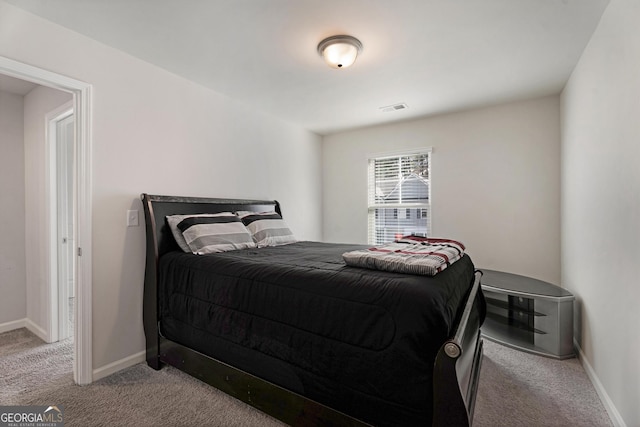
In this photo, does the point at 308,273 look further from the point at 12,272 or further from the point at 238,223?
the point at 12,272

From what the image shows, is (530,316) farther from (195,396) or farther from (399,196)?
(195,396)

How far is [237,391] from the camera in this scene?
1.81 meters

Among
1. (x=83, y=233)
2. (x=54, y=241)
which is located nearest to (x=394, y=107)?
(x=83, y=233)

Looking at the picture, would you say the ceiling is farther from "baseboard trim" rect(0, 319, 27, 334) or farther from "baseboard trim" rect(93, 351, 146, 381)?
"baseboard trim" rect(0, 319, 27, 334)

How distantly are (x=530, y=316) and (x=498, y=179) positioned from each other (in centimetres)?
166

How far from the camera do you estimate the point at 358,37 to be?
2.19m

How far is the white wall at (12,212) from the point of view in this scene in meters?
3.04

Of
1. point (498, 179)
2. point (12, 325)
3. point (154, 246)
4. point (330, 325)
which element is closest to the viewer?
point (330, 325)

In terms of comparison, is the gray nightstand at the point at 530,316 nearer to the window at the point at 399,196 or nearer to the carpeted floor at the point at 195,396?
the carpeted floor at the point at 195,396

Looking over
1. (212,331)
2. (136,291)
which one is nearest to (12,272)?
(136,291)

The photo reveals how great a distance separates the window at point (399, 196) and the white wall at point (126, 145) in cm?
224

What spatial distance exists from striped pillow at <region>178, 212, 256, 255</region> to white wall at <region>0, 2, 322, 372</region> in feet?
1.34

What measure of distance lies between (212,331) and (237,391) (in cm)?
39

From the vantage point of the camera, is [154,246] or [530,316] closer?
[154,246]
